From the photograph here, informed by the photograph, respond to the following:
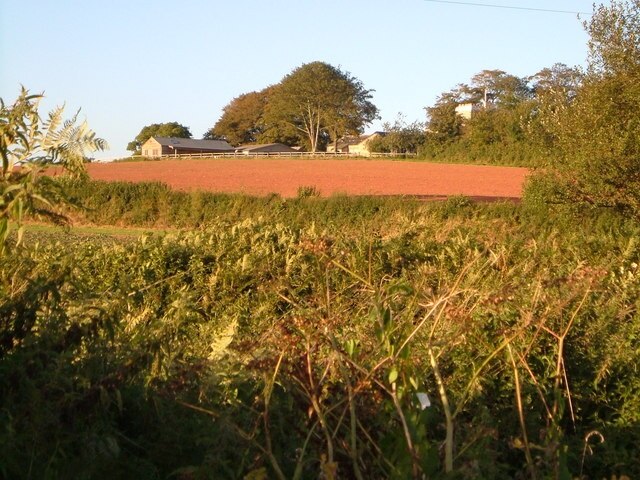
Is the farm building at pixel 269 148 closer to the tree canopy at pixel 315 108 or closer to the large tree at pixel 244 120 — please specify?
the tree canopy at pixel 315 108

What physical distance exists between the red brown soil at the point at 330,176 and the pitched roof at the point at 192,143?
59.7 feet

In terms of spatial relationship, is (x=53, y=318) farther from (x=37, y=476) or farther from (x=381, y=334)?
(x=381, y=334)

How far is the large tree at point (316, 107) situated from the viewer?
324 feet

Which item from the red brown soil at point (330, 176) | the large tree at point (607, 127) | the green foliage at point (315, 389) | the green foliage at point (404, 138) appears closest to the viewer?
the green foliage at point (315, 389)

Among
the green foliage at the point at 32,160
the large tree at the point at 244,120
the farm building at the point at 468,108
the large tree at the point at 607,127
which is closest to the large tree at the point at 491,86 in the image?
the farm building at the point at 468,108

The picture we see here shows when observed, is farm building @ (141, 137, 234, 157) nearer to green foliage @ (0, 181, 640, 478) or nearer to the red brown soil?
the red brown soil

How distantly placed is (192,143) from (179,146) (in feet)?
12.5

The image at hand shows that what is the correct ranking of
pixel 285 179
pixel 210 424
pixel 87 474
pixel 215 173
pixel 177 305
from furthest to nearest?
pixel 215 173
pixel 285 179
pixel 177 305
pixel 210 424
pixel 87 474

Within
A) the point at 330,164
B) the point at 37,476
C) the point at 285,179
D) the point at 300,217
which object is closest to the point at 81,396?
the point at 37,476

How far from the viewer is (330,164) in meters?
72.7

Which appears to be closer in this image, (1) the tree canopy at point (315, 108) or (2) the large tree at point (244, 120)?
(1) the tree canopy at point (315, 108)

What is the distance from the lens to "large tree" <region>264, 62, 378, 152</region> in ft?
324

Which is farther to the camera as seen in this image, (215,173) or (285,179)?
(215,173)

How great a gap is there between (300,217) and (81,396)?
2589 centimetres
